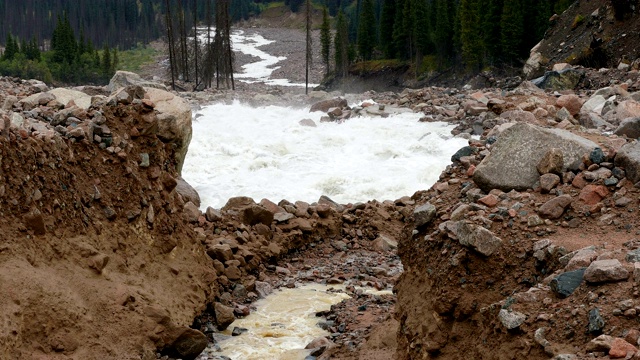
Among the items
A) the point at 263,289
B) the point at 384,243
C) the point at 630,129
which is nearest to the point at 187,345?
the point at 263,289

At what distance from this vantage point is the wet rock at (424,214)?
29.3ft

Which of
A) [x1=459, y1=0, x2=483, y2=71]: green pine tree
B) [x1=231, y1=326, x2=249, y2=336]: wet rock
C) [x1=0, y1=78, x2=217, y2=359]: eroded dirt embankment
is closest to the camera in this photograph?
[x1=0, y1=78, x2=217, y2=359]: eroded dirt embankment

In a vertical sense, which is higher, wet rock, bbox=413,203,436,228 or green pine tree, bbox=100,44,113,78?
wet rock, bbox=413,203,436,228

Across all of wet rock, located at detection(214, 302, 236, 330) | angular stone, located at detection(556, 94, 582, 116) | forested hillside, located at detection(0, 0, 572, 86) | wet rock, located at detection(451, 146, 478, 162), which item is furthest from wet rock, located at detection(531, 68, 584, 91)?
forested hillside, located at detection(0, 0, 572, 86)

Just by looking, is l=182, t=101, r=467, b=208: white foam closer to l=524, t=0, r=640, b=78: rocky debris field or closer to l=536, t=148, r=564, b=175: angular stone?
l=524, t=0, r=640, b=78: rocky debris field

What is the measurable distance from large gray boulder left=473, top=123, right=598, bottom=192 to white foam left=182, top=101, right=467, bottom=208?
13.0 meters

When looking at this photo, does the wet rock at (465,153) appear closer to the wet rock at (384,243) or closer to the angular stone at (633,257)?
the angular stone at (633,257)

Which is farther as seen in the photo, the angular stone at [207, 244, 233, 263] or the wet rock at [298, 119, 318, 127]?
the wet rock at [298, 119, 318, 127]

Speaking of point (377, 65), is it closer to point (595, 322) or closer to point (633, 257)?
point (633, 257)

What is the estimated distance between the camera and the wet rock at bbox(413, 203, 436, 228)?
8922 mm

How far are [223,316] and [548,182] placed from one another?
5.78m

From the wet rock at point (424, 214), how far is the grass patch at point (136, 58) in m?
94.6

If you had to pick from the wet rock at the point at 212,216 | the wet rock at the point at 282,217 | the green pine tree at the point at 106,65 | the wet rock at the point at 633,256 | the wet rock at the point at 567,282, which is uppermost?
the wet rock at the point at 633,256

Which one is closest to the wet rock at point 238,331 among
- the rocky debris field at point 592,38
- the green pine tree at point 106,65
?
the rocky debris field at point 592,38
